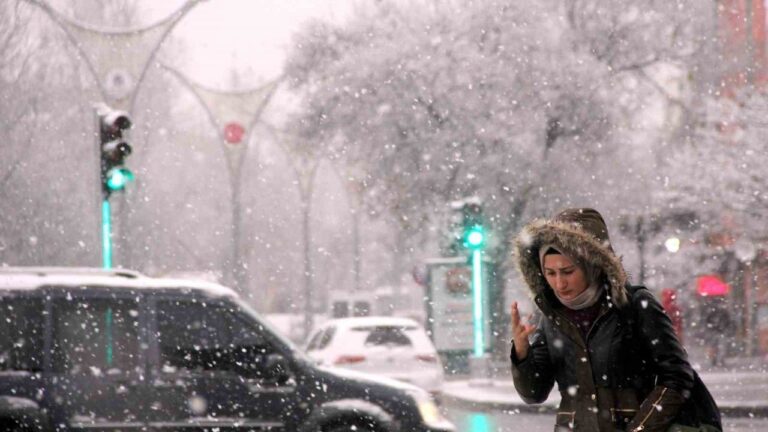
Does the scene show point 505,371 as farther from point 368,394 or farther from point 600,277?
point 600,277

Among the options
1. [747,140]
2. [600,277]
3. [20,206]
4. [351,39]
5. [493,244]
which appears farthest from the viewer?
[20,206]

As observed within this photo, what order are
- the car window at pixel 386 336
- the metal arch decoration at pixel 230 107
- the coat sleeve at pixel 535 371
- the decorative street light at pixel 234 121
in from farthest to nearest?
1. the metal arch decoration at pixel 230 107
2. the decorative street light at pixel 234 121
3. the car window at pixel 386 336
4. the coat sleeve at pixel 535 371

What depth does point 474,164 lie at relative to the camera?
31.9 m

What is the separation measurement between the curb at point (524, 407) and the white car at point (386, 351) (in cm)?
55

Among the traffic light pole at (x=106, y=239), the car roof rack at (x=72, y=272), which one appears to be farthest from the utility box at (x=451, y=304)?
the car roof rack at (x=72, y=272)

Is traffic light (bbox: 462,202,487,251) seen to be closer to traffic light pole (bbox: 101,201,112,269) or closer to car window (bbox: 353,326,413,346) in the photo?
car window (bbox: 353,326,413,346)

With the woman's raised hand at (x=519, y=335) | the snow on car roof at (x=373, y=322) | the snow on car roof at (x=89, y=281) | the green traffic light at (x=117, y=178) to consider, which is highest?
the green traffic light at (x=117, y=178)

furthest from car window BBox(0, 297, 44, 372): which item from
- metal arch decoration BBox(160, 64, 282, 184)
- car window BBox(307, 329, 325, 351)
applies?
metal arch decoration BBox(160, 64, 282, 184)

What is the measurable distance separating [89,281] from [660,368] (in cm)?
637

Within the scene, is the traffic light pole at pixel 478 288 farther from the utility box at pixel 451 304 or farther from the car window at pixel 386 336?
the car window at pixel 386 336

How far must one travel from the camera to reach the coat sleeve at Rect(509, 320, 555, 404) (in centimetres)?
450

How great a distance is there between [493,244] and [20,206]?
53.2 ft

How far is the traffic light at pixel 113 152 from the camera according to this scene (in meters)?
15.9

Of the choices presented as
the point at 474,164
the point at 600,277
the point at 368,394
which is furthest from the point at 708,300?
the point at 600,277
